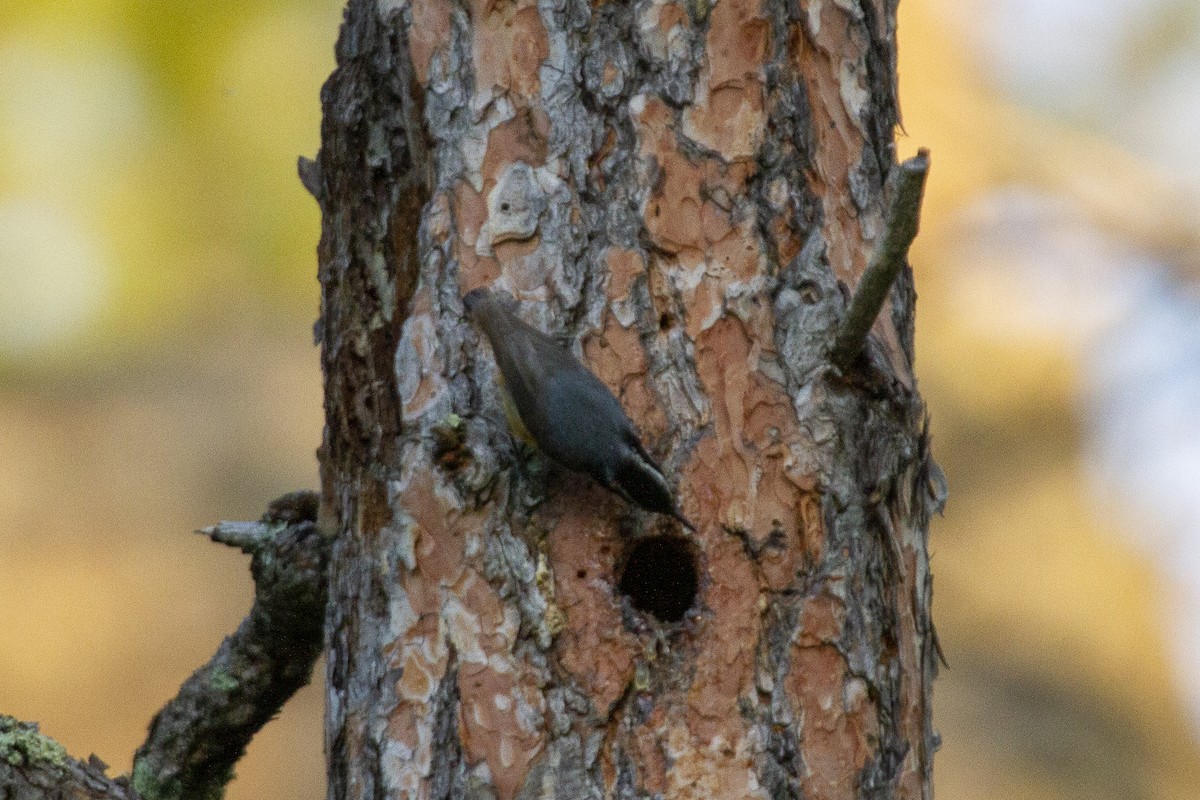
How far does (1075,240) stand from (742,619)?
4.23 meters

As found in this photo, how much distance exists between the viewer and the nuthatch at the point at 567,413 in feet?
6.32

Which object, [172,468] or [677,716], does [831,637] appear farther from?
[172,468]

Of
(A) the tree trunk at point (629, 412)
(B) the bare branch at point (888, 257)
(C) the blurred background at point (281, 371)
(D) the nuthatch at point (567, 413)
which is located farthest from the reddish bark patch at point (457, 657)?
(C) the blurred background at point (281, 371)

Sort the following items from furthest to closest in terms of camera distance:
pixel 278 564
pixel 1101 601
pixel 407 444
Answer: pixel 1101 601 → pixel 278 564 → pixel 407 444

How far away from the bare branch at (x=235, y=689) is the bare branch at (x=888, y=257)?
972mm

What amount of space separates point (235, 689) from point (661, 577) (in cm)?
92

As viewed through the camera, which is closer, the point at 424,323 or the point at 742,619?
the point at 742,619

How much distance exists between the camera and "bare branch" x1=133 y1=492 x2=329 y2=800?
2357mm

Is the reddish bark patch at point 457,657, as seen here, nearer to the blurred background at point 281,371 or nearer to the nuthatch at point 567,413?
the nuthatch at point 567,413

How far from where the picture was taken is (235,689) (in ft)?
8.15

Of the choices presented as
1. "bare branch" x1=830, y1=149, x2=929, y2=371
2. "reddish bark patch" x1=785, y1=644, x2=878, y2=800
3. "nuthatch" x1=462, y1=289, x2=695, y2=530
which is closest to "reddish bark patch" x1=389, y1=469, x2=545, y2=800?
"nuthatch" x1=462, y1=289, x2=695, y2=530

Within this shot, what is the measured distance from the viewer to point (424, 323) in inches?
83.3

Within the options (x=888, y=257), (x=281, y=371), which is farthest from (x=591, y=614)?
(x=281, y=371)

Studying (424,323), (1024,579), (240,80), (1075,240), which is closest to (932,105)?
(1075,240)
